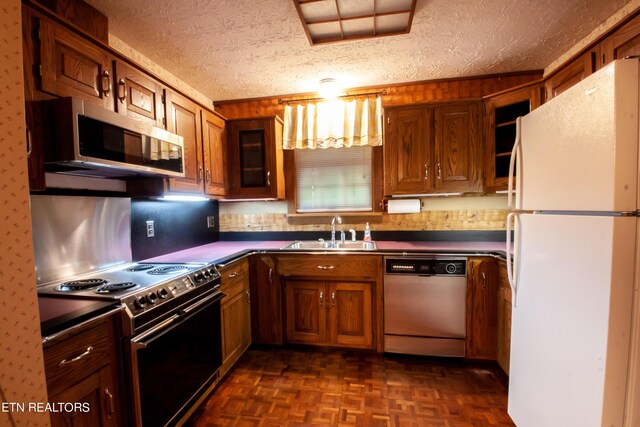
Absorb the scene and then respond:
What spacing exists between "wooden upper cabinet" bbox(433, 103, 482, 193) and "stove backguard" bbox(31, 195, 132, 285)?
244cm

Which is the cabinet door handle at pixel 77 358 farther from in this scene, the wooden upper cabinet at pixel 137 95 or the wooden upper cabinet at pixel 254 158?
the wooden upper cabinet at pixel 254 158

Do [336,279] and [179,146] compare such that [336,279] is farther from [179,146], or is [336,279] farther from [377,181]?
[179,146]

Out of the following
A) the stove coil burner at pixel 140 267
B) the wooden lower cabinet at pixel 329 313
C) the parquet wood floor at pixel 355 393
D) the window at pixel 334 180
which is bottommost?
the parquet wood floor at pixel 355 393

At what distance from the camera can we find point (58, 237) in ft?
4.81

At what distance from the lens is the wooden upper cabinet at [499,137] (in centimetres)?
224

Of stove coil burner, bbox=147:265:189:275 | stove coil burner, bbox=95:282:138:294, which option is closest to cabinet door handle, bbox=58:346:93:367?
stove coil burner, bbox=95:282:138:294

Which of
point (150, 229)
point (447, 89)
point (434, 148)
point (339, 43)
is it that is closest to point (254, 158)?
point (150, 229)

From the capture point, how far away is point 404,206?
8.74ft

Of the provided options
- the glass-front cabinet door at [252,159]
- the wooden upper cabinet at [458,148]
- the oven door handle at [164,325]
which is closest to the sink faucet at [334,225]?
the glass-front cabinet door at [252,159]

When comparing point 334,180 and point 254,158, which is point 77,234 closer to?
point 254,158

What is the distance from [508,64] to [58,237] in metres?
3.36

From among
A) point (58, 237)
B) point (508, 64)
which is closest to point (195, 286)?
point (58, 237)

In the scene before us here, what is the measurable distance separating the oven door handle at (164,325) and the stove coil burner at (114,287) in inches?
9.2

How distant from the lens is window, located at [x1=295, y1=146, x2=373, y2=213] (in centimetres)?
281
